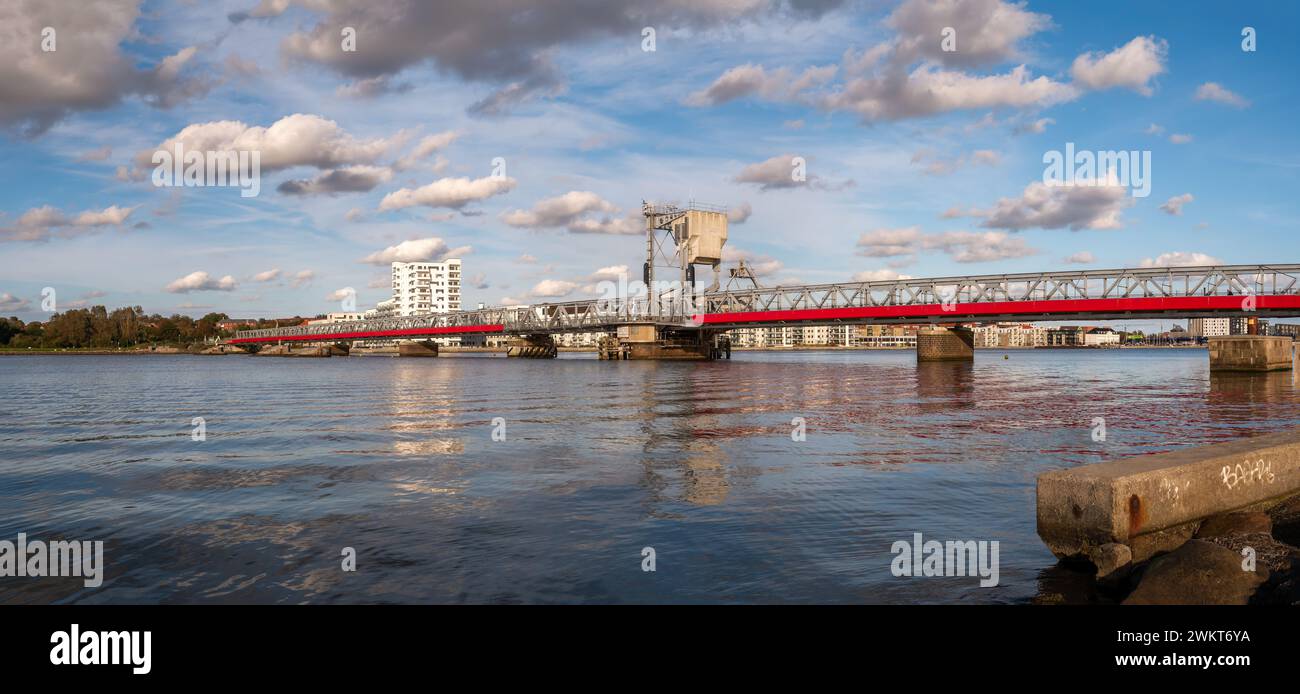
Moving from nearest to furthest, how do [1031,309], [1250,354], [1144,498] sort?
[1144,498] < [1250,354] < [1031,309]

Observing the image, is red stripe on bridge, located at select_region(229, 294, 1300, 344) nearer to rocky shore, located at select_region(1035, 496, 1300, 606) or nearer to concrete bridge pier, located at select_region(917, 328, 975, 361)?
concrete bridge pier, located at select_region(917, 328, 975, 361)

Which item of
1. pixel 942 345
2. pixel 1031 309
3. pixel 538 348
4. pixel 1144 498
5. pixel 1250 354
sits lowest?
pixel 1144 498

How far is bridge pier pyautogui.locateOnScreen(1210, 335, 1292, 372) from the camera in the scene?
66.6 m

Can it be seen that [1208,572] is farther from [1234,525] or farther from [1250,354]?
[1250,354]

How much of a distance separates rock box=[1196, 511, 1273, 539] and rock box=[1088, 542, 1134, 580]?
2256 mm

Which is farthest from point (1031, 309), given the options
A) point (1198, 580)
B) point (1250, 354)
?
point (1198, 580)

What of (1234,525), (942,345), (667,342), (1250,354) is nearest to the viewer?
(1234,525)

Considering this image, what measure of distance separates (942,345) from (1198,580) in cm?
10968

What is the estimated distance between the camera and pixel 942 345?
11125 centimetres

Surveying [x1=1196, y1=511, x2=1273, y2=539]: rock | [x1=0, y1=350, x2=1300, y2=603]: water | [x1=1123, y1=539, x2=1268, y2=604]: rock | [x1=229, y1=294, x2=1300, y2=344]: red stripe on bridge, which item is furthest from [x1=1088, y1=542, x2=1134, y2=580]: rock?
[x1=229, y1=294, x2=1300, y2=344]: red stripe on bridge

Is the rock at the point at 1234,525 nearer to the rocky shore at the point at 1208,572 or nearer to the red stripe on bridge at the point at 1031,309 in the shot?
the rocky shore at the point at 1208,572
